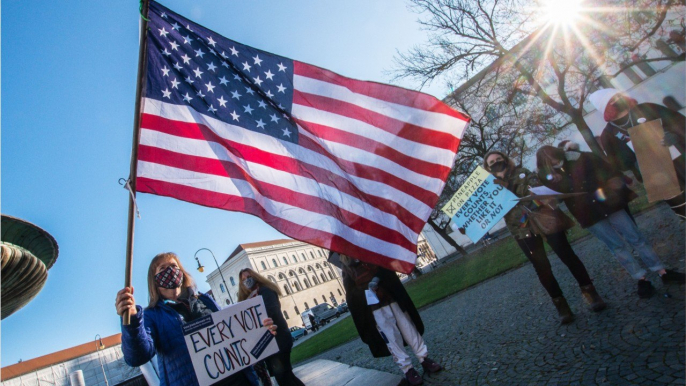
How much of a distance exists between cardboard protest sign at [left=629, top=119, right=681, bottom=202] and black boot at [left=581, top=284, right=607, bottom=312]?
1049 mm

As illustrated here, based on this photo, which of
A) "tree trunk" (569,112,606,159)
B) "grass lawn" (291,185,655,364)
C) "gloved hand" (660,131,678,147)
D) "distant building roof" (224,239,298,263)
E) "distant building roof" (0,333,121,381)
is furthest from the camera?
"distant building roof" (224,239,298,263)

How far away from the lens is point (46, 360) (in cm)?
3684

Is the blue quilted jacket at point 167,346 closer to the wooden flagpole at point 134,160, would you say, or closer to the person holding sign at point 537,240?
the wooden flagpole at point 134,160

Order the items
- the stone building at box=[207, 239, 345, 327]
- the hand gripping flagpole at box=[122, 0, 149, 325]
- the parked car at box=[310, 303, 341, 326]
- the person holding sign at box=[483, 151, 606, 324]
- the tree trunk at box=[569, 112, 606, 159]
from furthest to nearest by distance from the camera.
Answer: the stone building at box=[207, 239, 345, 327], the parked car at box=[310, 303, 341, 326], the tree trunk at box=[569, 112, 606, 159], the person holding sign at box=[483, 151, 606, 324], the hand gripping flagpole at box=[122, 0, 149, 325]

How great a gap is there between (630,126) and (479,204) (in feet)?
5.90

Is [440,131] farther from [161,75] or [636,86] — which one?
[636,86]

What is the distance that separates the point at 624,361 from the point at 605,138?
2.48m

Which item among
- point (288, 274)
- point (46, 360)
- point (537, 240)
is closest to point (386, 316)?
point (537, 240)

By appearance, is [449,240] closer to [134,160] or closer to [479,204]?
[479,204]

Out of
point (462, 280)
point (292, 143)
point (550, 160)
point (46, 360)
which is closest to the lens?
point (292, 143)

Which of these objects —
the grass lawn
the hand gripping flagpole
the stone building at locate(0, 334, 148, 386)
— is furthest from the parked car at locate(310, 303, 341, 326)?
the hand gripping flagpole

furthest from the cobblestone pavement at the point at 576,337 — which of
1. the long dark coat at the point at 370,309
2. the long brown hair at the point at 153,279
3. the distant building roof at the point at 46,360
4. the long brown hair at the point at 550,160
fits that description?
the distant building roof at the point at 46,360

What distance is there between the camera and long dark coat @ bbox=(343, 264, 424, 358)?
12.4ft

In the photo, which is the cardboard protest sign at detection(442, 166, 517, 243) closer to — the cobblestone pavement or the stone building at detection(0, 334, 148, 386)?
the cobblestone pavement
